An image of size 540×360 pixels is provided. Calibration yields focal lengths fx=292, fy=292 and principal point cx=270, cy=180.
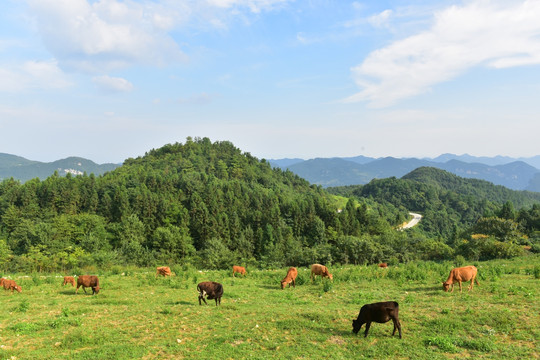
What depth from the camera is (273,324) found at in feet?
39.6

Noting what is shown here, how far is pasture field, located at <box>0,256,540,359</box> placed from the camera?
9938mm

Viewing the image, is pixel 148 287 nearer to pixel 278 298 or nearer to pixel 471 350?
pixel 278 298

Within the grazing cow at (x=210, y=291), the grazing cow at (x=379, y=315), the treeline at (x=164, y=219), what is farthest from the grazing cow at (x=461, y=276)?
the treeline at (x=164, y=219)

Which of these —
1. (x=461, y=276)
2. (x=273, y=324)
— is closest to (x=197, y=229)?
(x=461, y=276)

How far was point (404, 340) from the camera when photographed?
1057 centimetres

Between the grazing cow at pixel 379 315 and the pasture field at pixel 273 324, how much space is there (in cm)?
46

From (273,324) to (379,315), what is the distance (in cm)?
422

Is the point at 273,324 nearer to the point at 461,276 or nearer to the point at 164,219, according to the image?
the point at 461,276

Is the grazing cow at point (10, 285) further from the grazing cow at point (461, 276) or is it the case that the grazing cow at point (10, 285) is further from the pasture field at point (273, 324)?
the grazing cow at point (461, 276)

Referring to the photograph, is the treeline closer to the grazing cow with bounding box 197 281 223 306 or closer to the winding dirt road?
the grazing cow with bounding box 197 281 223 306

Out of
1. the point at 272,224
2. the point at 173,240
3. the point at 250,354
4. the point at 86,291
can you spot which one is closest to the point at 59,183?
the point at 173,240

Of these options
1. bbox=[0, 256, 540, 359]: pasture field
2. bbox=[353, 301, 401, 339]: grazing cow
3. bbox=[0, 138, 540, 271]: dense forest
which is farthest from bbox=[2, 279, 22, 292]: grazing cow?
bbox=[353, 301, 401, 339]: grazing cow

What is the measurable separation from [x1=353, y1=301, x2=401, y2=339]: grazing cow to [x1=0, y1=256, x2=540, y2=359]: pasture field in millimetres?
462

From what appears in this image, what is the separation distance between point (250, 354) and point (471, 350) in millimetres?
7530
